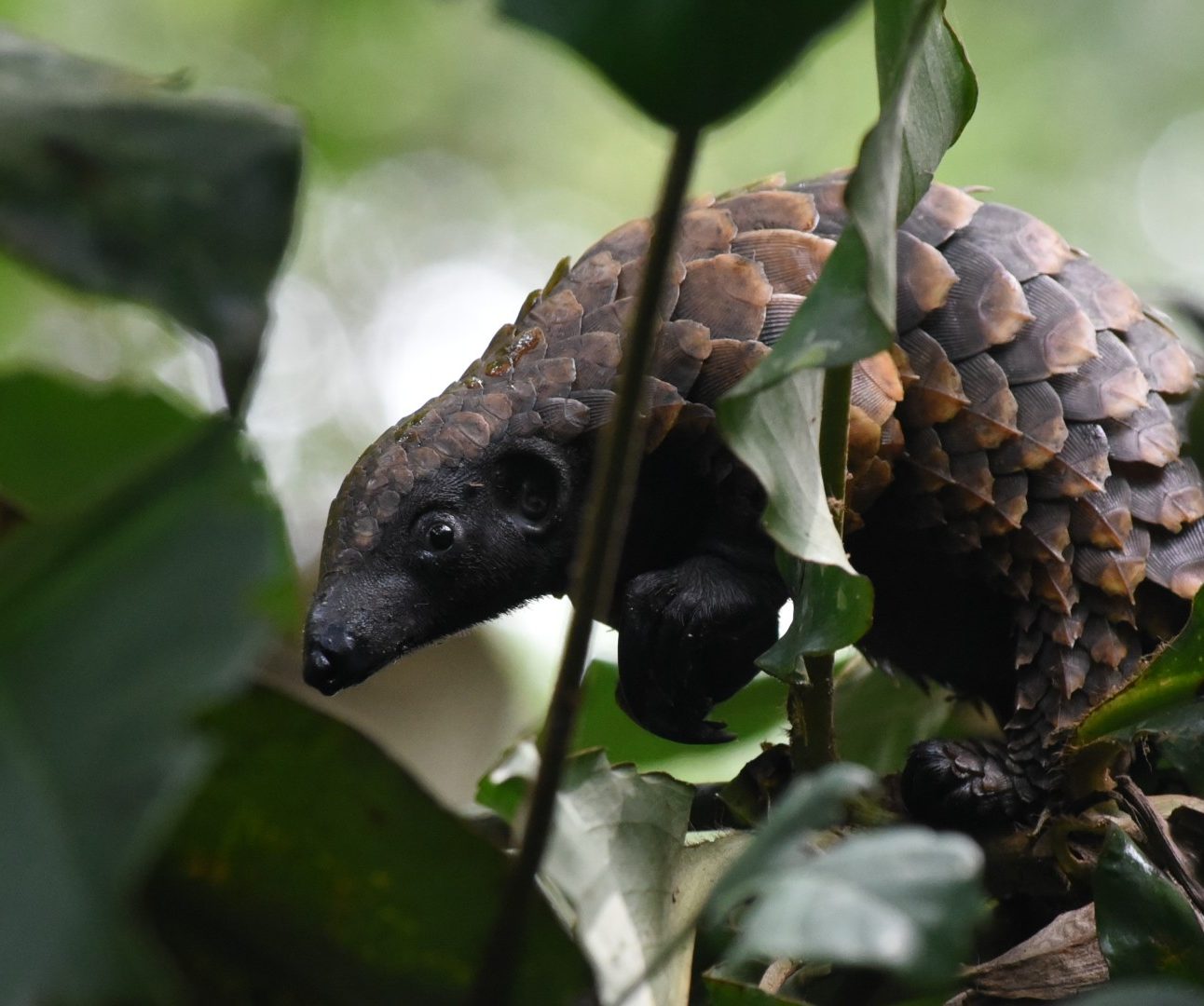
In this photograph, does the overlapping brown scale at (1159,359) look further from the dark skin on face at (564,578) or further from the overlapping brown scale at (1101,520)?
the dark skin on face at (564,578)

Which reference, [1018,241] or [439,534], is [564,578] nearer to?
[439,534]

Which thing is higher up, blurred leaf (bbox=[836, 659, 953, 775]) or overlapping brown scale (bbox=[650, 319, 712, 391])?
overlapping brown scale (bbox=[650, 319, 712, 391])

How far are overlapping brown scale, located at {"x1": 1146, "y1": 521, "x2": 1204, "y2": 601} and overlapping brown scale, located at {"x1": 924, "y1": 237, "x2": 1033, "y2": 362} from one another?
228 mm

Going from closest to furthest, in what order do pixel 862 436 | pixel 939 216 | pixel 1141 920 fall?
pixel 1141 920, pixel 862 436, pixel 939 216

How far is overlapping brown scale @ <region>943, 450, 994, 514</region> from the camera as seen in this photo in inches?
48.5

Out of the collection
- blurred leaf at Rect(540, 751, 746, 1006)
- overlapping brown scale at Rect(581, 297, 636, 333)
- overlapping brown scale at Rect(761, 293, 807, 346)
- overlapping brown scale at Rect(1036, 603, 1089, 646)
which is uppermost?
Answer: overlapping brown scale at Rect(761, 293, 807, 346)

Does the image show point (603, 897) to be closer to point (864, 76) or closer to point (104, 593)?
point (104, 593)

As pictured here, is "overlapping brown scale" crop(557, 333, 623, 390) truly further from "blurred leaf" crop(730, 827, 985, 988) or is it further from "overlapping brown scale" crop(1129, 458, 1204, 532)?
"blurred leaf" crop(730, 827, 985, 988)

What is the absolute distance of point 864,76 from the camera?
5.34 metres

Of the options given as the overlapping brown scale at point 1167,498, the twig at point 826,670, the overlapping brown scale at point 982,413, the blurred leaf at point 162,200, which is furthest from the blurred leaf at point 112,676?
the overlapping brown scale at point 1167,498

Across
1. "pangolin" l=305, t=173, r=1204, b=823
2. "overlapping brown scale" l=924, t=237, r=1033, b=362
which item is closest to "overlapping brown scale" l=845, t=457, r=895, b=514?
"pangolin" l=305, t=173, r=1204, b=823

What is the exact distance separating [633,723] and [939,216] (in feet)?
1.97

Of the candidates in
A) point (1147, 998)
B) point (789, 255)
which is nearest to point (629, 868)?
point (1147, 998)

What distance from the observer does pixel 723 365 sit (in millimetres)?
1224
